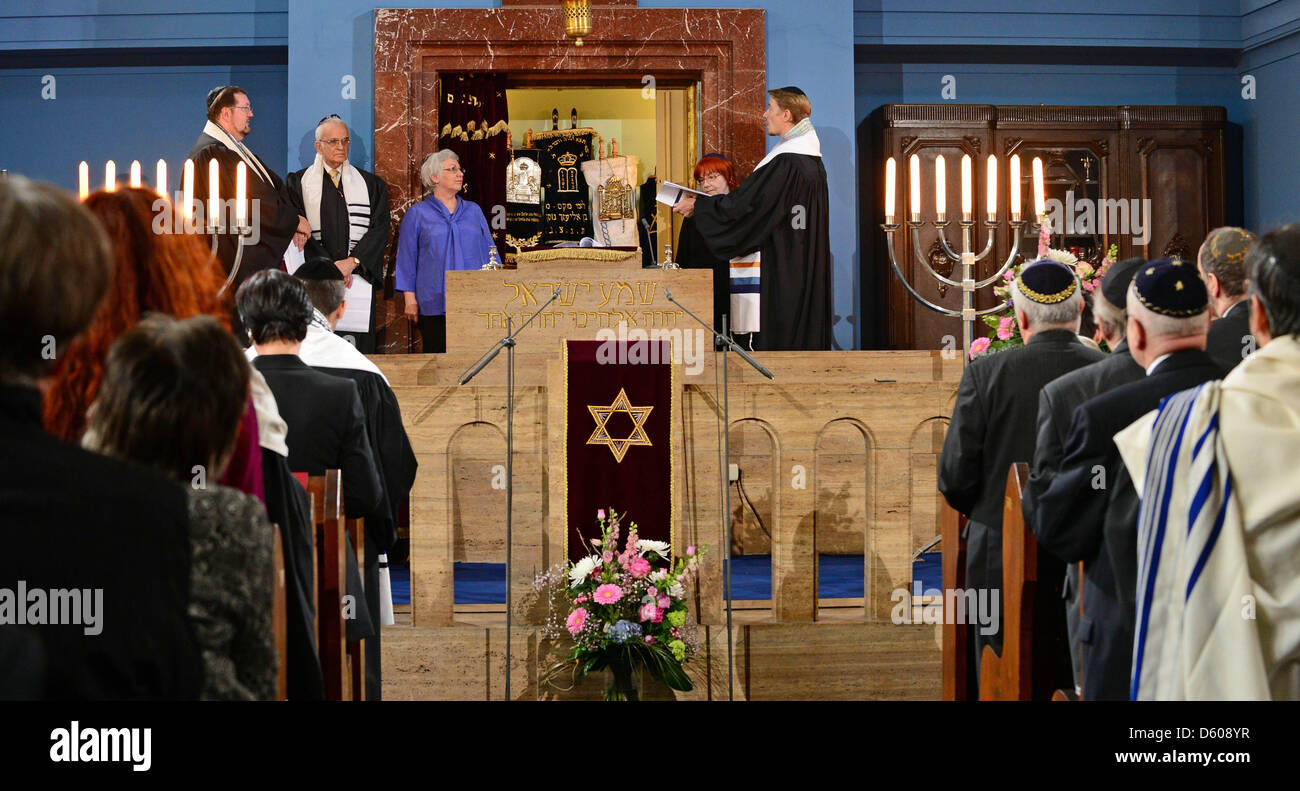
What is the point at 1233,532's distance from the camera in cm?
212

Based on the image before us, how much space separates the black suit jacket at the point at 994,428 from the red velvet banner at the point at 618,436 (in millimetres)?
1299

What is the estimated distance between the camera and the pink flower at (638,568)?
4379mm

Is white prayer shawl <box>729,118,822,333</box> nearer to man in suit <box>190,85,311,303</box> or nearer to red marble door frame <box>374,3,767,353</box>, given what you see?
red marble door frame <box>374,3,767,353</box>

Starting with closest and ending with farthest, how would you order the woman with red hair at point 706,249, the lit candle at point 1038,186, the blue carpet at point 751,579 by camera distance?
the blue carpet at point 751,579 → the lit candle at point 1038,186 → the woman with red hair at point 706,249

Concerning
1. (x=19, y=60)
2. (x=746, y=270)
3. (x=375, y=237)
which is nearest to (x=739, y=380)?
(x=746, y=270)

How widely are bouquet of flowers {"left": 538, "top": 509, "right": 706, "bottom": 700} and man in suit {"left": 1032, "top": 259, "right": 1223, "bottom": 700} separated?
187 cm

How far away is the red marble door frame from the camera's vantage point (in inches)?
354

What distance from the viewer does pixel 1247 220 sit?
33.8 feet

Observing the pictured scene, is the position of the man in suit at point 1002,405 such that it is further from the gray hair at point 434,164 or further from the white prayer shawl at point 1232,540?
the gray hair at point 434,164

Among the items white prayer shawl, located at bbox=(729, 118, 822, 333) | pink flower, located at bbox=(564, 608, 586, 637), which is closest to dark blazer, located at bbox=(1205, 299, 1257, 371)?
pink flower, located at bbox=(564, 608, 586, 637)

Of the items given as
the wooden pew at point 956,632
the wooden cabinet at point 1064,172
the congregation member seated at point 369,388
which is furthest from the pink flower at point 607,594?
the wooden cabinet at point 1064,172

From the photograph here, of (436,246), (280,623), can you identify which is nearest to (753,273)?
(436,246)
